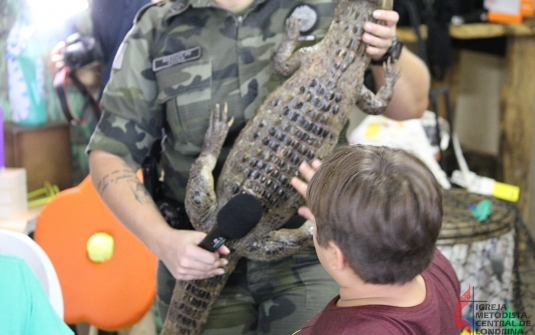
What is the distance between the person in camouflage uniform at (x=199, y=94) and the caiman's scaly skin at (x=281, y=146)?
0.06 meters

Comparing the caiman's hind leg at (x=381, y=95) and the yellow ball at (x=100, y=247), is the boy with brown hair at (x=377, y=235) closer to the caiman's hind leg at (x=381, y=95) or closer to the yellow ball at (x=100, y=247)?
the caiman's hind leg at (x=381, y=95)

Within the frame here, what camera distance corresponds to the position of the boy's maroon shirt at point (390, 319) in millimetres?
830

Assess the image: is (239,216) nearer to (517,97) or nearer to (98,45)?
(98,45)

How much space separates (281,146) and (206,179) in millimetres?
181

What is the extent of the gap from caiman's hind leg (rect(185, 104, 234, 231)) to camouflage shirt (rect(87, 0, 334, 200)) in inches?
2.2

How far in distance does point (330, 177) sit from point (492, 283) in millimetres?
1343

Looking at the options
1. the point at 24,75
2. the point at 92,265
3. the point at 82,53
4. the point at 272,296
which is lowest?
the point at 92,265

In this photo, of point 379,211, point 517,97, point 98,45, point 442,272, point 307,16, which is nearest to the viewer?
point 379,211

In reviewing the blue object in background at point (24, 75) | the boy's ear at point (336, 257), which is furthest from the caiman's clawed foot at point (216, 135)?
the blue object in background at point (24, 75)

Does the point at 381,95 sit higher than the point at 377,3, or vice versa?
the point at 377,3

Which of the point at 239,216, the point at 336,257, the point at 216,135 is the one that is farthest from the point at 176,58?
the point at 336,257

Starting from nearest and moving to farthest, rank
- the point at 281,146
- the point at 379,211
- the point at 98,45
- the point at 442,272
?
the point at 379,211 < the point at 442,272 < the point at 281,146 < the point at 98,45

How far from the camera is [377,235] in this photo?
810 millimetres

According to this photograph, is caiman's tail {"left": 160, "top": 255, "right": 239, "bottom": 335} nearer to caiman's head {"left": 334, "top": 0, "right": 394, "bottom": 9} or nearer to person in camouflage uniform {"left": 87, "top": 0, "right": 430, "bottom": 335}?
person in camouflage uniform {"left": 87, "top": 0, "right": 430, "bottom": 335}
